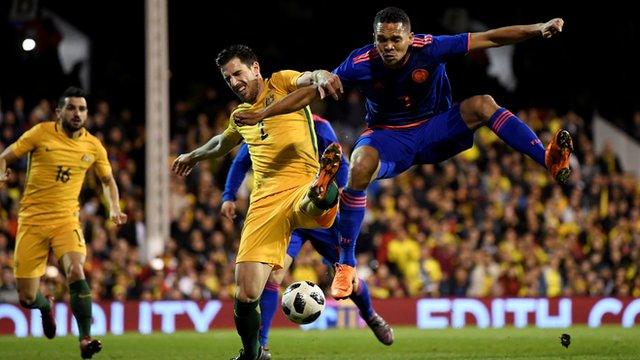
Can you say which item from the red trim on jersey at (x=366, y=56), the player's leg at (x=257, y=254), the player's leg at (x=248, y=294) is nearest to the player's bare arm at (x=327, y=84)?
the red trim on jersey at (x=366, y=56)

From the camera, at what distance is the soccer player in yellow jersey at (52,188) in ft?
37.3

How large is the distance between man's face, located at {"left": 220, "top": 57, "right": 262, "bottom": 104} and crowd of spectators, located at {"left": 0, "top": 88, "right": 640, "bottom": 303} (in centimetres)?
850

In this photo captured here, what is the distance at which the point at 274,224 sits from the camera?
917cm

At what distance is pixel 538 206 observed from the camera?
20.4 m

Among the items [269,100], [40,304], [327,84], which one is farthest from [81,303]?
[327,84]

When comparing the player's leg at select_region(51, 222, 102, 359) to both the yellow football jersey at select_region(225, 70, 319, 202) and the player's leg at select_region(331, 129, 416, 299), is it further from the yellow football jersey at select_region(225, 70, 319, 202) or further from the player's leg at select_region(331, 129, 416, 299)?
the player's leg at select_region(331, 129, 416, 299)

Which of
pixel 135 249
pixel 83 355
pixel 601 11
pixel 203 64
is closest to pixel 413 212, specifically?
pixel 135 249

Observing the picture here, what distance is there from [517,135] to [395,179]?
1127 cm

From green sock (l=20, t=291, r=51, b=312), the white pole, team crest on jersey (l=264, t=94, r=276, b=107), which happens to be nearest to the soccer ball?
team crest on jersey (l=264, t=94, r=276, b=107)

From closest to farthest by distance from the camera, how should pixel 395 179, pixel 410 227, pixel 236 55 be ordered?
1. pixel 236 55
2. pixel 410 227
3. pixel 395 179

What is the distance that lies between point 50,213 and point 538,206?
35.5 ft

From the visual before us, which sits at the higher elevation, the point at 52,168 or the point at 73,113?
the point at 73,113

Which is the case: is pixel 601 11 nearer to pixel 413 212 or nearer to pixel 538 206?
pixel 538 206

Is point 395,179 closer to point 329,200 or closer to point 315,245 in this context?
point 315,245
